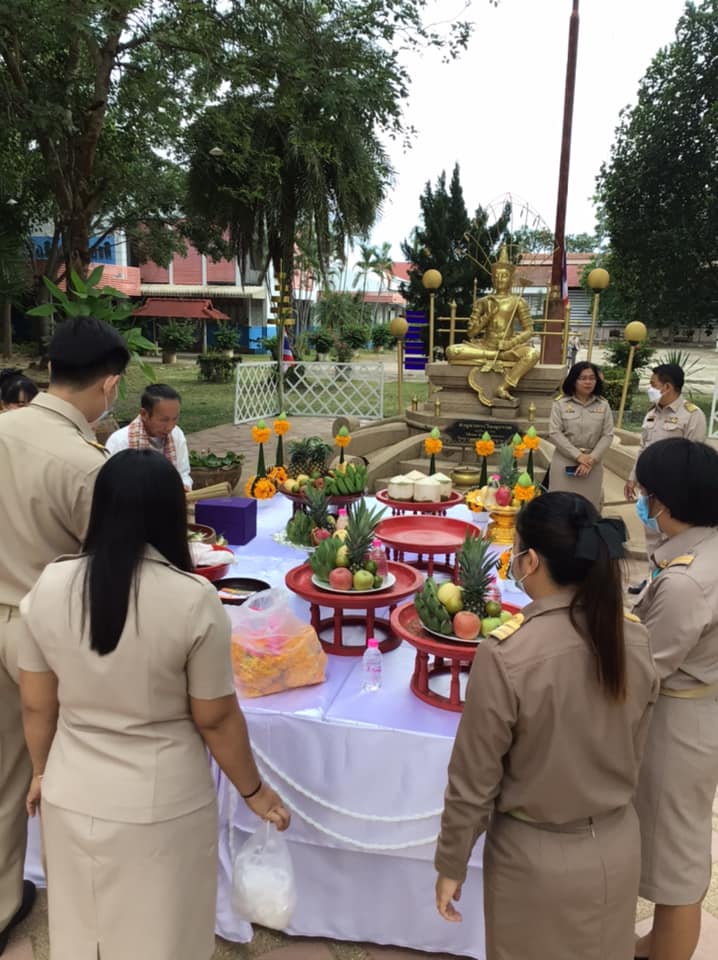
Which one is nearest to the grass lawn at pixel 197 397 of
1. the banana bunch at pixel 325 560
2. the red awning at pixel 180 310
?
the red awning at pixel 180 310

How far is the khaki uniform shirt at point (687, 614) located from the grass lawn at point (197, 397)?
10204mm

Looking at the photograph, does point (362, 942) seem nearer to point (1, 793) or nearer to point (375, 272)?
point (1, 793)

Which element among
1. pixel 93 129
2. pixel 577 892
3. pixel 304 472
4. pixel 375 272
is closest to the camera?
pixel 577 892

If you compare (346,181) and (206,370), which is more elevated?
(346,181)

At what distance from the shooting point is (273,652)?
7.75 feet

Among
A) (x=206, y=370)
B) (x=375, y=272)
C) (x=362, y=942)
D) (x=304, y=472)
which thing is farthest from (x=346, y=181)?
(x=375, y=272)

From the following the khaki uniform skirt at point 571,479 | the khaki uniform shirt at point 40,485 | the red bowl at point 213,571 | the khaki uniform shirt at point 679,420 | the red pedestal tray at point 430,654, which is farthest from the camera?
the khaki uniform skirt at point 571,479

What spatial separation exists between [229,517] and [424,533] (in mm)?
1118

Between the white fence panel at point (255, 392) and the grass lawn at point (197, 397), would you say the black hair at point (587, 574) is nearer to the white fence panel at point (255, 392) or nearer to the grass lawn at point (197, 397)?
the grass lawn at point (197, 397)

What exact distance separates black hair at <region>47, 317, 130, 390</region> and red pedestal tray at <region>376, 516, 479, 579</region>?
64.7 inches

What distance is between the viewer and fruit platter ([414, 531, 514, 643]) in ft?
7.34

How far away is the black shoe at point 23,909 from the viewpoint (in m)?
2.37

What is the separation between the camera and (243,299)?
3591 centimetres

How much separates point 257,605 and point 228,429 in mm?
12315
